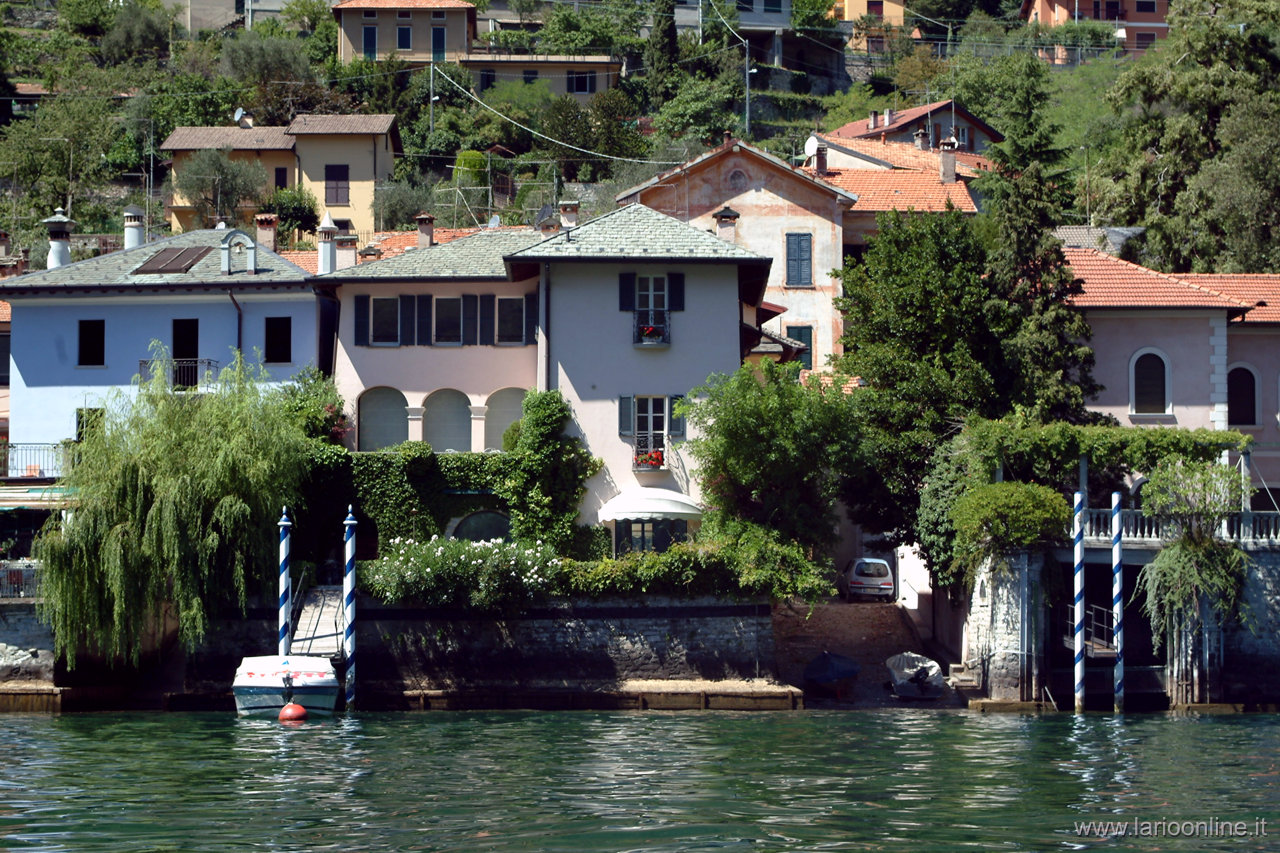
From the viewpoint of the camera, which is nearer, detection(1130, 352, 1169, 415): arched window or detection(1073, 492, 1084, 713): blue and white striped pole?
detection(1073, 492, 1084, 713): blue and white striped pole

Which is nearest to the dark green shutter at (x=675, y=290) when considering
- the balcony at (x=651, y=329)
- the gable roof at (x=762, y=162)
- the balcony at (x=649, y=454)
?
the balcony at (x=651, y=329)

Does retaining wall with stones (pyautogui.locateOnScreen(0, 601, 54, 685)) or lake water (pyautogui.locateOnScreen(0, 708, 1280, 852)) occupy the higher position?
retaining wall with stones (pyautogui.locateOnScreen(0, 601, 54, 685))

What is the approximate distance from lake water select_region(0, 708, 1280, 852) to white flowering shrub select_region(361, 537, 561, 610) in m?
2.88

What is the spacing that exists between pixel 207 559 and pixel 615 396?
10.8 m

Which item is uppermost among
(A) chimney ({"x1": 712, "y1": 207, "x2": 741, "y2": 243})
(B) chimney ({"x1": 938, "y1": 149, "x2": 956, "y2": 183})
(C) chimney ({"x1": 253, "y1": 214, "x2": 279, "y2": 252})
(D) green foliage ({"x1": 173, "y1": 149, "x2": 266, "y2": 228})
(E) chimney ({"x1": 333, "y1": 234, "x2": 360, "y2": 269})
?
(D) green foliage ({"x1": 173, "y1": 149, "x2": 266, "y2": 228})

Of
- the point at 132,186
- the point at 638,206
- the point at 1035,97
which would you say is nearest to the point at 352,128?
the point at 132,186

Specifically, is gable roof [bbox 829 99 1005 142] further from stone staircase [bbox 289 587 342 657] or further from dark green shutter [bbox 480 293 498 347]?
stone staircase [bbox 289 587 342 657]

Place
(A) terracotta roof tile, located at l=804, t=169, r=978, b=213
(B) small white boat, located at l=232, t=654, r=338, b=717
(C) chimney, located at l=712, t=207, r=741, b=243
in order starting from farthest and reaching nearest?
1. (A) terracotta roof tile, located at l=804, t=169, r=978, b=213
2. (C) chimney, located at l=712, t=207, r=741, b=243
3. (B) small white boat, located at l=232, t=654, r=338, b=717

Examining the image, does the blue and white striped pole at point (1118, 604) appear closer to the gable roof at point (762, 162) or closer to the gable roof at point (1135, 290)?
the gable roof at point (1135, 290)

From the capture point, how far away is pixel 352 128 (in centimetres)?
7550

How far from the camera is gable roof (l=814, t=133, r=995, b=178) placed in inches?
2682

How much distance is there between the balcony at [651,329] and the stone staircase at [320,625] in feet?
31.7

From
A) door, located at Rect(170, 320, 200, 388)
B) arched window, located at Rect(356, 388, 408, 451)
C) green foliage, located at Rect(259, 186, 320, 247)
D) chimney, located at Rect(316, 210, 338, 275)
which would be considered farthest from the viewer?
green foliage, located at Rect(259, 186, 320, 247)

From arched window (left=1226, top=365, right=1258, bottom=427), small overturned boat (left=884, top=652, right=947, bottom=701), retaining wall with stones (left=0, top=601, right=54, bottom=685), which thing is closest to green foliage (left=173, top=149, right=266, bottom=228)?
retaining wall with stones (left=0, top=601, right=54, bottom=685)
